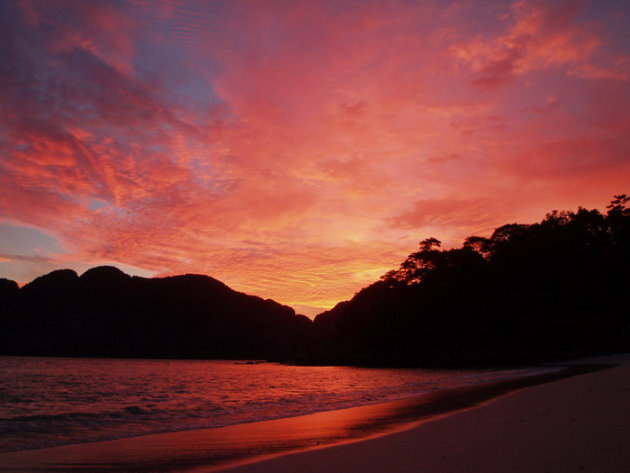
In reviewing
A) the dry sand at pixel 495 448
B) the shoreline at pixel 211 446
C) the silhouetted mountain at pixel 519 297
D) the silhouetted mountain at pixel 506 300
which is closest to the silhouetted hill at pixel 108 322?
the silhouetted mountain at pixel 506 300

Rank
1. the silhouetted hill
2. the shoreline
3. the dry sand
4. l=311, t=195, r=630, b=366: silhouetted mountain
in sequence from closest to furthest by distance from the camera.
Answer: the dry sand → the shoreline → l=311, t=195, r=630, b=366: silhouetted mountain → the silhouetted hill

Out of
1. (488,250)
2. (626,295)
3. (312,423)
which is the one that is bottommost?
(312,423)

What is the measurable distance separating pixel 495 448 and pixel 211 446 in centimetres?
558

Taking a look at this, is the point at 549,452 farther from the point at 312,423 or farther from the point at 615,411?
the point at 312,423

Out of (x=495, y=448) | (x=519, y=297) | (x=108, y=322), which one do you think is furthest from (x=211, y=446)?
(x=108, y=322)

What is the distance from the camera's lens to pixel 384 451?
7480 mm

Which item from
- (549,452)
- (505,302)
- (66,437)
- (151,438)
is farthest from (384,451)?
(505,302)

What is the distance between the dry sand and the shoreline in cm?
76

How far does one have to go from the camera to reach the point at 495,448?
7078 mm

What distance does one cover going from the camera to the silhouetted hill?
16738 centimetres

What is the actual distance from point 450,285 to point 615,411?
68.4 m

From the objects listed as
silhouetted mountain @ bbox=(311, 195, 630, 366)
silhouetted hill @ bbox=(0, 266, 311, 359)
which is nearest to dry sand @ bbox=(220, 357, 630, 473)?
silhouetted mountain @ bbox=(311, 195, 630, 366)

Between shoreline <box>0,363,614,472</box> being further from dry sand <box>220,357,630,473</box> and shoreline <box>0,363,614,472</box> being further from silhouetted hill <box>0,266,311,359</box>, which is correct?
silhouetted hill <box>0,266,311,359</box>

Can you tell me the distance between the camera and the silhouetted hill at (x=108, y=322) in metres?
167
